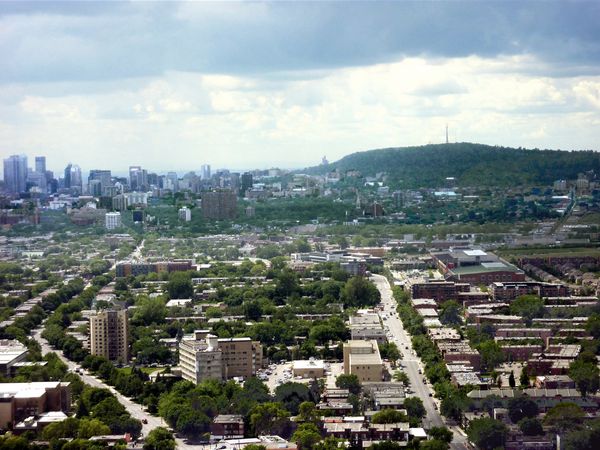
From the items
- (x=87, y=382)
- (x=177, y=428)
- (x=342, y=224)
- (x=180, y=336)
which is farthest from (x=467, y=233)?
(x=177, y=428)

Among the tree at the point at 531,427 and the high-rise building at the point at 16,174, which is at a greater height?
the high-rise building at the point at 16,174

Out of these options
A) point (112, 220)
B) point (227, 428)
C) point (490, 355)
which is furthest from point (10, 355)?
point (112, 220)

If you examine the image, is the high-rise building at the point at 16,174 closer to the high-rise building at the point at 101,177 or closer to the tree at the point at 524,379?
the high-rise building at the point at 101,177

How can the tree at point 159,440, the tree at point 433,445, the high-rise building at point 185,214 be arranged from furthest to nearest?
the high-rise building at point 185,214
the tree at point 159,440
the tree at point 433,445

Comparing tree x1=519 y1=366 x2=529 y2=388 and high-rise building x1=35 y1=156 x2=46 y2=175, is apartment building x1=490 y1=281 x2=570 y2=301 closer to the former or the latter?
tree x1=519 y1=366 x2=529 y2=388

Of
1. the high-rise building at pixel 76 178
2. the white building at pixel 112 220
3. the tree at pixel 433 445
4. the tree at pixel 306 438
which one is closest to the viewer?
the tree at pixel 433 445

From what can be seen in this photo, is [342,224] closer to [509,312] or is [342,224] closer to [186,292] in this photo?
[186,292]

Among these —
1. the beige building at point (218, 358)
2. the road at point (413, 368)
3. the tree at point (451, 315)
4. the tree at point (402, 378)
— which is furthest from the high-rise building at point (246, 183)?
the tree at point (402, 378)
